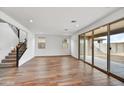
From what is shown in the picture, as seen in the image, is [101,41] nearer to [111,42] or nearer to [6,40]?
[111,42]

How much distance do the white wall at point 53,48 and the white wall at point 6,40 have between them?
548 centimetres

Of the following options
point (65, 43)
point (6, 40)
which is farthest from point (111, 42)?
point (65, 43)

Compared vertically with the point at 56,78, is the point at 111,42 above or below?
above

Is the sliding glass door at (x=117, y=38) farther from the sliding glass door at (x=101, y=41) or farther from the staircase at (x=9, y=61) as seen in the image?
the staircase at (x=9, y=61)

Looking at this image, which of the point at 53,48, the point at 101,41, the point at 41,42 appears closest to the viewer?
the point at 101,41

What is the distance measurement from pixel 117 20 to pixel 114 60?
12.9ft

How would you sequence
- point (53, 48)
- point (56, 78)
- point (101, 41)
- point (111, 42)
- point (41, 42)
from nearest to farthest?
1. point (56, 78)
2. point (111, 42)
3. point (101, 41)
4. point (41, 42)
5. point (53, 48)

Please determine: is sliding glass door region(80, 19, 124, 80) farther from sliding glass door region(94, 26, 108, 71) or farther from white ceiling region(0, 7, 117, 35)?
white ceiling region(0, 7, 117, 35)

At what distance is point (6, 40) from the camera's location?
7230mm

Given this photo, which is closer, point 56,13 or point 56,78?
point 56,78

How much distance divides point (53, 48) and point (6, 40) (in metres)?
7.01

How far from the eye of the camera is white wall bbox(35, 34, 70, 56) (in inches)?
530

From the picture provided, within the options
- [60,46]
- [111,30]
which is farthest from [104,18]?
[60,46]
